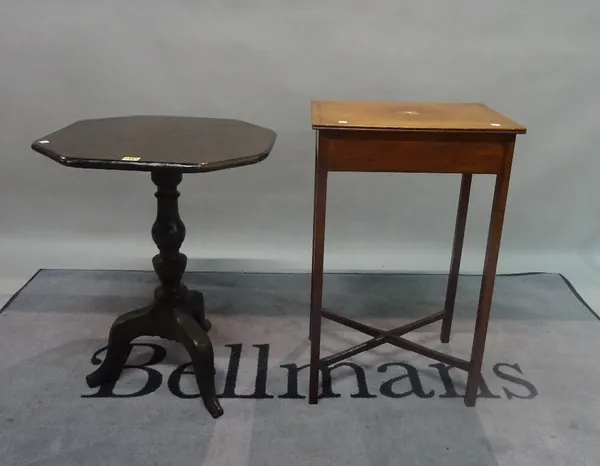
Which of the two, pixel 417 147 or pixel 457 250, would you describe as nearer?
pixel 417 147

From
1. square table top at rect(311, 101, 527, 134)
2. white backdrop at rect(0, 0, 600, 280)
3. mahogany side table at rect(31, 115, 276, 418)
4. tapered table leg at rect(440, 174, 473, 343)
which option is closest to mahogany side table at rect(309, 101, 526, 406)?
square table top at rect(311, 101, 527, 134)

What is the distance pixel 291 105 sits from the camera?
249 centimetres

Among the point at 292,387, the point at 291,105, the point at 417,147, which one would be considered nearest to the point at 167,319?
the point at 292,387

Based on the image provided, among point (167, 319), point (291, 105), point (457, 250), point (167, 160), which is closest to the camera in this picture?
point (167, 160)

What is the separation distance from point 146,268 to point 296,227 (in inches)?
26.1

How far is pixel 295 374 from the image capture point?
6.18 feet

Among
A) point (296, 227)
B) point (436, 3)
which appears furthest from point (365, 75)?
point (296, 227)

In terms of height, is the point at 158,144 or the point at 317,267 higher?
the point at 158,144

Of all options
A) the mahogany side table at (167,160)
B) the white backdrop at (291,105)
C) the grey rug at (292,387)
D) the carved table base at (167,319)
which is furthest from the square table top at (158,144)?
the grey rug at (292,387)

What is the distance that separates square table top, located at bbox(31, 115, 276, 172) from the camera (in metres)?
1.44

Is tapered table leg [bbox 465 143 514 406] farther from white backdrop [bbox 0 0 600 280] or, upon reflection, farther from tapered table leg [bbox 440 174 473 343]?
white backdrop [bbox 0 0 600 280]

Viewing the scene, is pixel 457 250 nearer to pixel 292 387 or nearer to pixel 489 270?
pixel 489 270

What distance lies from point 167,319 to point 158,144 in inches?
20.8

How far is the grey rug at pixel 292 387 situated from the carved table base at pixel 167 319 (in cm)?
8
